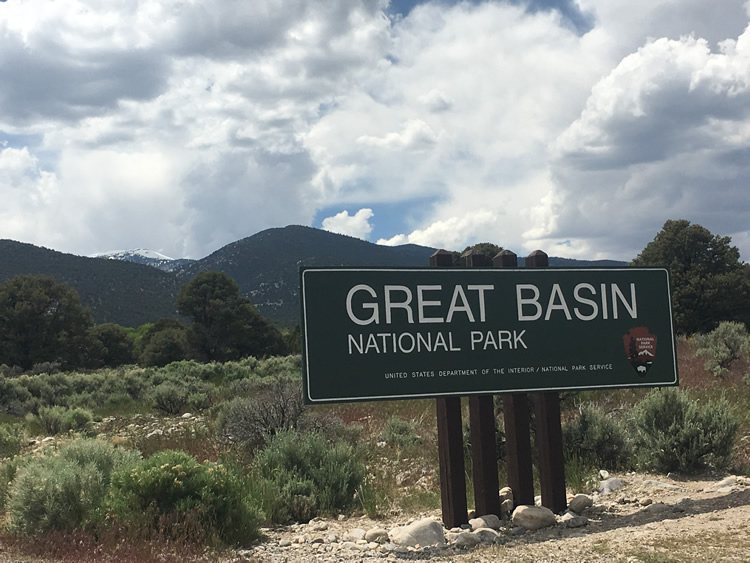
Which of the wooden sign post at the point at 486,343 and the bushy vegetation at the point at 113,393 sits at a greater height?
the wooden sign post at the point at 486,343

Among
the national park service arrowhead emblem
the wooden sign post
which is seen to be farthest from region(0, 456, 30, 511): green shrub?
the national park service arrowhead emblem

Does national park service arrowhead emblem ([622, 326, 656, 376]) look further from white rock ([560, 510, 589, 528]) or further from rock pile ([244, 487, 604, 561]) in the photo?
white rock ([560, 510, 589, 528])

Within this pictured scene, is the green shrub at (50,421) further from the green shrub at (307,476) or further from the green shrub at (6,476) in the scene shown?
the green shrub at (307,476)

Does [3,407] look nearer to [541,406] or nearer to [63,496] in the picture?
[63,496]

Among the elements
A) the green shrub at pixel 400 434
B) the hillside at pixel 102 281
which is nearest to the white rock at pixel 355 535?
the green shrub at pixel 400 434

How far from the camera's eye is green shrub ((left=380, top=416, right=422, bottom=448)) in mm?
10863

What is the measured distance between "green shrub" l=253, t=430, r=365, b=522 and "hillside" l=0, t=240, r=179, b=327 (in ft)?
243

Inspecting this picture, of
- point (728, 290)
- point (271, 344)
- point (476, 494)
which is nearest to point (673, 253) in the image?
point (728, 290)

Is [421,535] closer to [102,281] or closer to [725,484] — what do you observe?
[725,484]

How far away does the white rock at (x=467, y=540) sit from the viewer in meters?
5.73

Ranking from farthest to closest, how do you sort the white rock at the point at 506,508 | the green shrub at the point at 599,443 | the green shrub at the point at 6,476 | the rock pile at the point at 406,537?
the green shrub at the point at 599,443 → the green shrub at the point at 6,476 → the white rock at the point at 506,508 → the rock pile at the point at 406,537

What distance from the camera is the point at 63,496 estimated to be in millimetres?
6320

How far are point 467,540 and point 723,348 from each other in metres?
16.5

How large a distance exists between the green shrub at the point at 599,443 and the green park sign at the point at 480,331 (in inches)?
65.1
